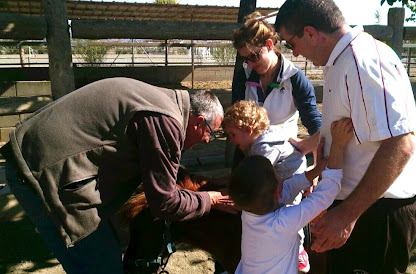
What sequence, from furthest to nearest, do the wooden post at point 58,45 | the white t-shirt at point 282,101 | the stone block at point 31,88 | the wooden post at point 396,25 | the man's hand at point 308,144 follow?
1. the stone block at point 31,88
2. the wooden post at point 396,25
3. the wooden post at point 58,45
4. the white t-shirt at point 282,101
5. the man's hand at point 308,144

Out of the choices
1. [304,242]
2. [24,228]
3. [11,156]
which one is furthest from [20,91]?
[304,242]

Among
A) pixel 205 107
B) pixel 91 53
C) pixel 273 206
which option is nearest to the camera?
pixel 273 206

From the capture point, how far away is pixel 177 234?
84.2 inches

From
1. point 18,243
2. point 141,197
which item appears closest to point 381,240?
point 141,197

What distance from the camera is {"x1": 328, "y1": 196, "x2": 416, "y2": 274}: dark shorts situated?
1.75 metres

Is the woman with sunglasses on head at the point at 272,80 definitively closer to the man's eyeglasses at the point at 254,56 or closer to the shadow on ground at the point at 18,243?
the man's eyeglasses at the point at 254,56

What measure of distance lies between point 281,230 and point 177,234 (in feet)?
2.21

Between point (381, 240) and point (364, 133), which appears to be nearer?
point (364, 133)

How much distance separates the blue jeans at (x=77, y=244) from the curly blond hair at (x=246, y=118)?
82cm

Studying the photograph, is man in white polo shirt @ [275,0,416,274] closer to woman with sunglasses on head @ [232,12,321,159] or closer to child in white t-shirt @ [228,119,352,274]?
child in white t-shirt @ [228,119,352,274]

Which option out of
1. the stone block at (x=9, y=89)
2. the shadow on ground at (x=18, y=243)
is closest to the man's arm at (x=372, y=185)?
the shadow on ground at (x=18, y=243)

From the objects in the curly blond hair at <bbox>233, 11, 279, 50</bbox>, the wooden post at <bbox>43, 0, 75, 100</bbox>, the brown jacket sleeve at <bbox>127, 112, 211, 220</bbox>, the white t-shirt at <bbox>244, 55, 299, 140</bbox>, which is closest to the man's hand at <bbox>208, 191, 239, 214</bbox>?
the brown jacket sleeve at <bbox>127, 112, 211, 220</bbox>

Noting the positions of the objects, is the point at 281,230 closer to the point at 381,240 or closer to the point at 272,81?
the point at 381,240

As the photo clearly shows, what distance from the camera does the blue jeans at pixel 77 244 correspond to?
5.99ft
